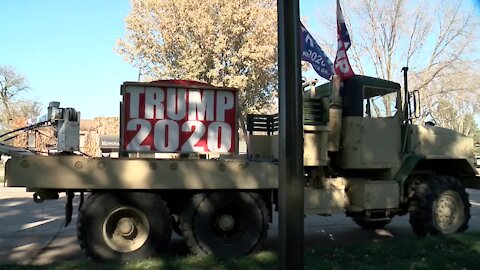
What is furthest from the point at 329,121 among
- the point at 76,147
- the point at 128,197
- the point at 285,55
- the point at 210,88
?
the point at 285,55

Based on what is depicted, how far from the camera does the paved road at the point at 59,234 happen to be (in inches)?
299

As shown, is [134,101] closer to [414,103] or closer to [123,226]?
[123,226]

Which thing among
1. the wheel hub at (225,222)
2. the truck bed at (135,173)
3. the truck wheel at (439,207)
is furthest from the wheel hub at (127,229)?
the truck wheel at (439,207)

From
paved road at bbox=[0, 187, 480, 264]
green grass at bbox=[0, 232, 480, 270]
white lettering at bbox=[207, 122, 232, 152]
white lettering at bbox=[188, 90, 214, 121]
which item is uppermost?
white lettering at bbox=[188, 90, 214, 121]

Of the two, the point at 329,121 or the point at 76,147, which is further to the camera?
the point at 329,121

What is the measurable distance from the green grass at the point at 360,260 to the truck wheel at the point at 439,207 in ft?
3.19

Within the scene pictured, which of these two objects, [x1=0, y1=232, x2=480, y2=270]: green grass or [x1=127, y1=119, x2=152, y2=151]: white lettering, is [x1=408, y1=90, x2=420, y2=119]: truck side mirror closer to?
[x1=0, y1=232, x2=480, y2=270]: green grass

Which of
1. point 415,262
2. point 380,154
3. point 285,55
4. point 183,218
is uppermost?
point 285,55

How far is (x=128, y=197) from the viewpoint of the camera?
6.82m

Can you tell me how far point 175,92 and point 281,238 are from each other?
435 cm

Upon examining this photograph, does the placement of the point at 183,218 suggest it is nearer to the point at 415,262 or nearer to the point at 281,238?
the point at 415,262

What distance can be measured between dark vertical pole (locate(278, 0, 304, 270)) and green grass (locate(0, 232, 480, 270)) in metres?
2.89

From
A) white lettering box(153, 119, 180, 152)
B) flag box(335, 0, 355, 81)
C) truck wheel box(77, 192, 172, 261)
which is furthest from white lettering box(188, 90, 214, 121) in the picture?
flag box(335, 0, 355, 81)

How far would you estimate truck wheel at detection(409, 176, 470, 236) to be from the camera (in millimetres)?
8344
